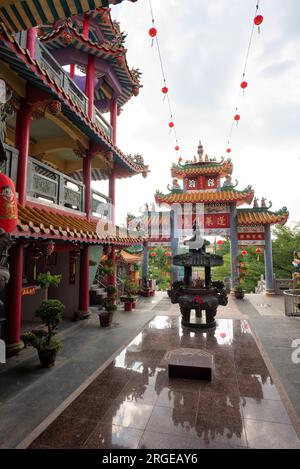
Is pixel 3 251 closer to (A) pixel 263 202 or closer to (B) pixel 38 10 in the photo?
(B) pixel 38 10

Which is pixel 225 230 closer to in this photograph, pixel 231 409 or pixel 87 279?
pixel 87 279

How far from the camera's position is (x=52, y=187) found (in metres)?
7.86

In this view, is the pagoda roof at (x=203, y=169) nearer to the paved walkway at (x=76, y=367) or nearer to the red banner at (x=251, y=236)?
the red banner at (x=251, y=236)

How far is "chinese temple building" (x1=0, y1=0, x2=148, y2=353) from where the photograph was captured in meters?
5.35

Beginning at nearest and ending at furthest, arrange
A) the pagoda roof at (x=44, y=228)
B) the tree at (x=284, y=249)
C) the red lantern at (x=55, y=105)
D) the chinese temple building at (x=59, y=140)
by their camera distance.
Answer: the pagoda roof at (x=44, y=228) → the chinese temple building at (x=59, y=140) → the red lantern at (x=55, y=105) → the tree at (x=284, y=249)

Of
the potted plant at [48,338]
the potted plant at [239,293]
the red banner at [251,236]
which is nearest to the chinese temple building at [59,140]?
the potted plant at [48,338]

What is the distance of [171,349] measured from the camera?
6.62 meters

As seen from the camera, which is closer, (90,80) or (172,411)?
(172,411)

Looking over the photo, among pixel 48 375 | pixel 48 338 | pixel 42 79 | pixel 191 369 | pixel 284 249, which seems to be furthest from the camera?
pixel 284 249

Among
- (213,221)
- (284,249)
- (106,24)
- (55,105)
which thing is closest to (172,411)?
(55,105)

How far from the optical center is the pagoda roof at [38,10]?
11.9 ft

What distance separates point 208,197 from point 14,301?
14.9 m

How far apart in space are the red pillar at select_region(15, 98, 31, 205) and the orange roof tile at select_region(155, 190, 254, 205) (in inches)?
504
